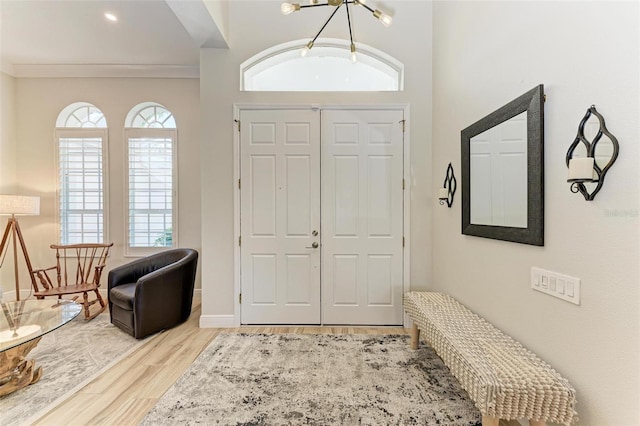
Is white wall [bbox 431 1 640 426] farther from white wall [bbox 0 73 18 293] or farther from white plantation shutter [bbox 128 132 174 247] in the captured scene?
white wall [bbox 0 73 18 293]

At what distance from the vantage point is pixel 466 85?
94.9 inches

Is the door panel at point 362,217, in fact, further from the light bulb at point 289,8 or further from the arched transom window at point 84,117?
the arched transom window at point 84,117

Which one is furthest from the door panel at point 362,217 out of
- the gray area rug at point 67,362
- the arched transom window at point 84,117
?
the arched transom window at point 84,117

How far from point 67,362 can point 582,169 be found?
12.4 feet

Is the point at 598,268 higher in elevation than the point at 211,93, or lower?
lower

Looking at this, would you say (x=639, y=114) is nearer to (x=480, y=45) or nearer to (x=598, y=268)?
(x=598, y=268)

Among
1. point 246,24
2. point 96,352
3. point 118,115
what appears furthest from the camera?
point 118,115

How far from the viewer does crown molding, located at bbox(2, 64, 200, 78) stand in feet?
13.4

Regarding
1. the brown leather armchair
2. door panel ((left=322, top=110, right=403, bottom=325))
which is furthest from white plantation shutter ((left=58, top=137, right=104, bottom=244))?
door panel ((left=322, top=110, right=403, bottom=325))

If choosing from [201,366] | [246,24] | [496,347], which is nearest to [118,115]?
[246,24]

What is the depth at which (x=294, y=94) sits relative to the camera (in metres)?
3.13

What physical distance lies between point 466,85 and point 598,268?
1.77 metres

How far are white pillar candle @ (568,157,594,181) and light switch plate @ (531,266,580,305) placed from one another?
0.49 meters

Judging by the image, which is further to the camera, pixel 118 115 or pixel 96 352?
pixel 118 115
